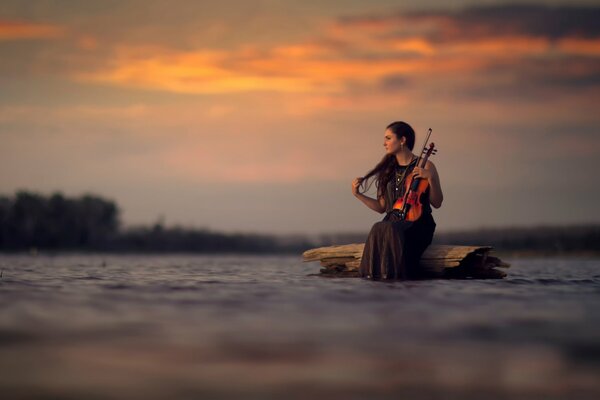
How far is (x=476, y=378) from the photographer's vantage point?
12.9 ft

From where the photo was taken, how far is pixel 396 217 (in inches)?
456

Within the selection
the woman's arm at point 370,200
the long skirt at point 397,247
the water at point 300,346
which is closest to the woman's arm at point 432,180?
the long skirt at point 397,247

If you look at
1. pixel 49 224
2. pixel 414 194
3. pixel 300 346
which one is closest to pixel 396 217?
pixel 414 194

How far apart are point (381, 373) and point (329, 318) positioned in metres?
2.27

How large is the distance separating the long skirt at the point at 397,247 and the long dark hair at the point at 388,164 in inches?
25.7

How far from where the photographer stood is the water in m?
3.73

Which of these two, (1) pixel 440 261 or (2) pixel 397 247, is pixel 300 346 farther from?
(1) pixel 440 261

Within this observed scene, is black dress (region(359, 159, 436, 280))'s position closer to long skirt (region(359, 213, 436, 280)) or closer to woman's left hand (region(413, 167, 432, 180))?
long skirt (region(359, 213, 436, 280))

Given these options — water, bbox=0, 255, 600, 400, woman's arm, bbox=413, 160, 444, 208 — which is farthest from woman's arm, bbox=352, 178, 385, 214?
water, bbox=0, 255, 600, 400

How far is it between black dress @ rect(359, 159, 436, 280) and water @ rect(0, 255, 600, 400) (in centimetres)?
265

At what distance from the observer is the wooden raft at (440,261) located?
1148 centimetres

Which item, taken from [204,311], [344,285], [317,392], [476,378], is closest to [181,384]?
[317,392]

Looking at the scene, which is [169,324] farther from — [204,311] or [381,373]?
[381,373]

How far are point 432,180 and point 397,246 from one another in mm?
1092
